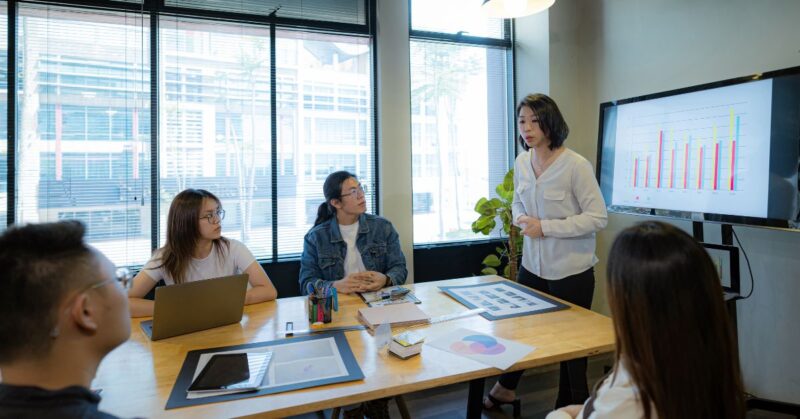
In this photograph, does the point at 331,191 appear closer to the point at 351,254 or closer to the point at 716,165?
the point at 351,254

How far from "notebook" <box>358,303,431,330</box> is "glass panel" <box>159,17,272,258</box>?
169cm

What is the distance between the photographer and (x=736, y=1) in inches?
95.8

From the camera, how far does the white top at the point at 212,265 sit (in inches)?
75.0

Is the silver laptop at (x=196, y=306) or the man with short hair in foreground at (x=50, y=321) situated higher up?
the man with short hair in foreground at (x=50, y=321)

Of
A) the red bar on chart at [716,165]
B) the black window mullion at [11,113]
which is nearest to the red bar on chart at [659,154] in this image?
the red bar on chart at [716,165]

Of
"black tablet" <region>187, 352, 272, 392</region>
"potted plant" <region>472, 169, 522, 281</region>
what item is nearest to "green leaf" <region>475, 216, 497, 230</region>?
"potted plant" <region>472, 169, 522, 281</region>

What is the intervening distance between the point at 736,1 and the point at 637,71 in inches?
26.8

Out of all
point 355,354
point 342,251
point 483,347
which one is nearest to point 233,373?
point 355,354

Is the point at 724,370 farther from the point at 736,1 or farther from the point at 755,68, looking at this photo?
the point at 736,1

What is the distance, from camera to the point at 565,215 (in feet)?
7.39

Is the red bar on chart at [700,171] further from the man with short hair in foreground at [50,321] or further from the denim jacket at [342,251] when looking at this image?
the man with short hair in foreground at [50,321]

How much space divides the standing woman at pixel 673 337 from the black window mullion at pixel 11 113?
3269mm

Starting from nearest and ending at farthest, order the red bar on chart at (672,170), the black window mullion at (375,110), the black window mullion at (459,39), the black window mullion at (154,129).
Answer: the red bar on chart at (672,170)
the black window mullion at (154,129)
the black window mullion at (375,110)
the black window mullion at (459,39)

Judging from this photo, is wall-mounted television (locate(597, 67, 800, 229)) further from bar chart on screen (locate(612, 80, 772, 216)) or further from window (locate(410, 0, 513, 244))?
window (locate(410, 0, 513, 244))
